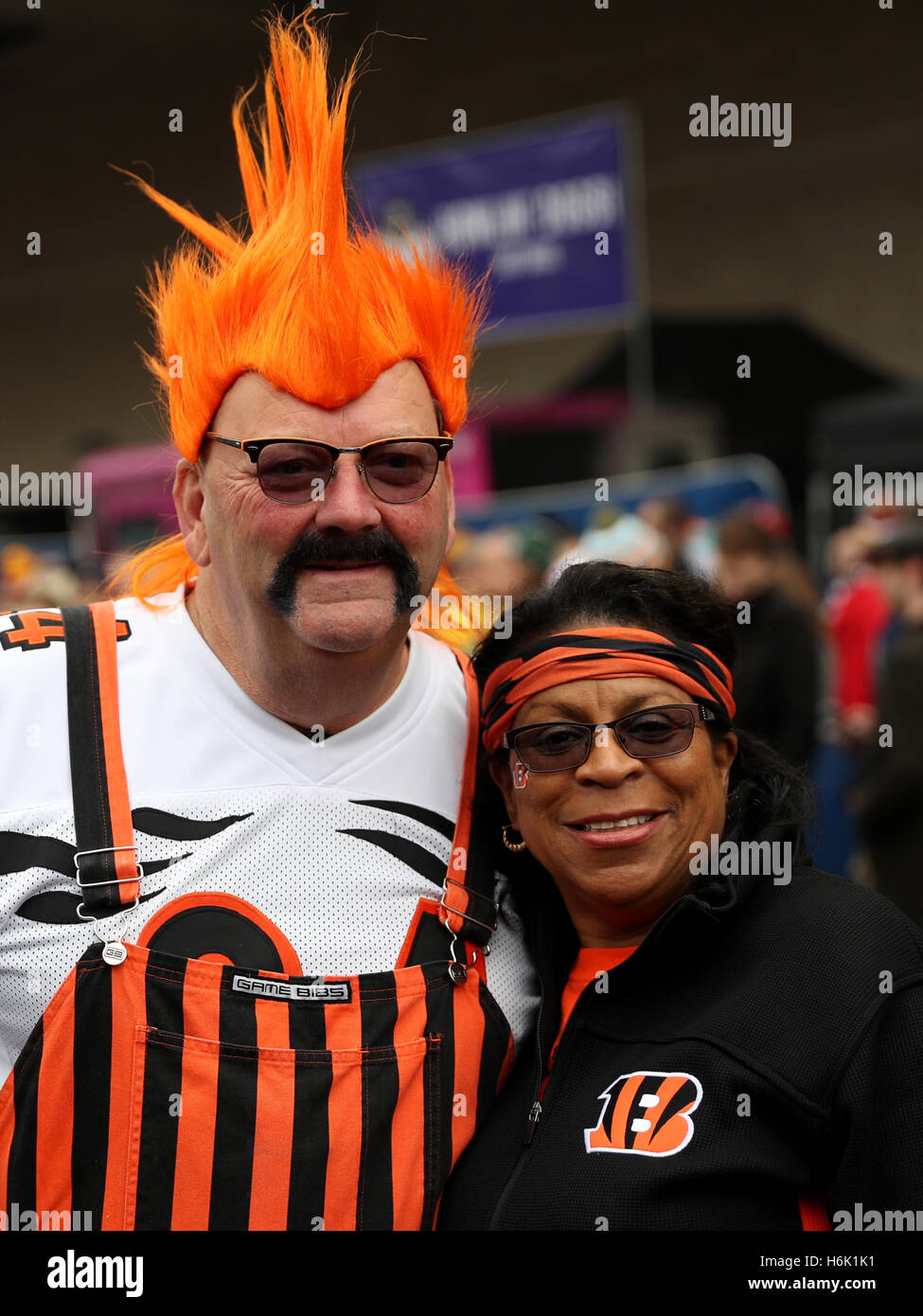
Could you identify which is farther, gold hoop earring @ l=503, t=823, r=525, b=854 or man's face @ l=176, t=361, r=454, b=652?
gold hoop earring @ l=503, t=823, r=525, b=854

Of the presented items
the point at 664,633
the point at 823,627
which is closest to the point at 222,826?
the point at 664,633

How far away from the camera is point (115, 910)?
186 centimetres

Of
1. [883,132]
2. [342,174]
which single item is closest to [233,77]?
[883,132]

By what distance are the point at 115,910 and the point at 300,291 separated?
36.6 inches

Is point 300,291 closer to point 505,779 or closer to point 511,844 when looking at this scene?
point 505,779

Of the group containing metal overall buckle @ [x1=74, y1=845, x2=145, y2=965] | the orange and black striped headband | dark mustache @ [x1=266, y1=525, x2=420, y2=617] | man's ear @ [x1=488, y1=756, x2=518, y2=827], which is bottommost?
metal overall buckle @ [x1=74, y1=845, x2=145, y2=965]

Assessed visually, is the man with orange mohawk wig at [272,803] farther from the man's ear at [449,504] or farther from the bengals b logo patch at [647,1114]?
the bengals b logo patch at [647,1114]

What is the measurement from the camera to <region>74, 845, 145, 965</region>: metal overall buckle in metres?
1.82

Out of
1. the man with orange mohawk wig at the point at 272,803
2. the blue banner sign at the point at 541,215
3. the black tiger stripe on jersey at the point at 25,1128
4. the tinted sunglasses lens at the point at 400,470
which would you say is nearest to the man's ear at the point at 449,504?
the man with orange mohawk wig at the point at 272,803

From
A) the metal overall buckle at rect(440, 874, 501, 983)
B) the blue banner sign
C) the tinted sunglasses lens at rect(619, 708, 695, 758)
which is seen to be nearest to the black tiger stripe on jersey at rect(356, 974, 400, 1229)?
the metal overall buckle at rect(440, 874, 501, 983)

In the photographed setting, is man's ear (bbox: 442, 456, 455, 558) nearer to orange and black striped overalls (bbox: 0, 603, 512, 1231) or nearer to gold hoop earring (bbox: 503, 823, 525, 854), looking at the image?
gold hoop earring (bbox: 503, 823, 525, 854)

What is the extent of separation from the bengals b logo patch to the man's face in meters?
0.72

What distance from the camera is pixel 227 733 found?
2.06 metres

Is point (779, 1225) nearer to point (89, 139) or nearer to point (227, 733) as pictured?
point (227, 733)
